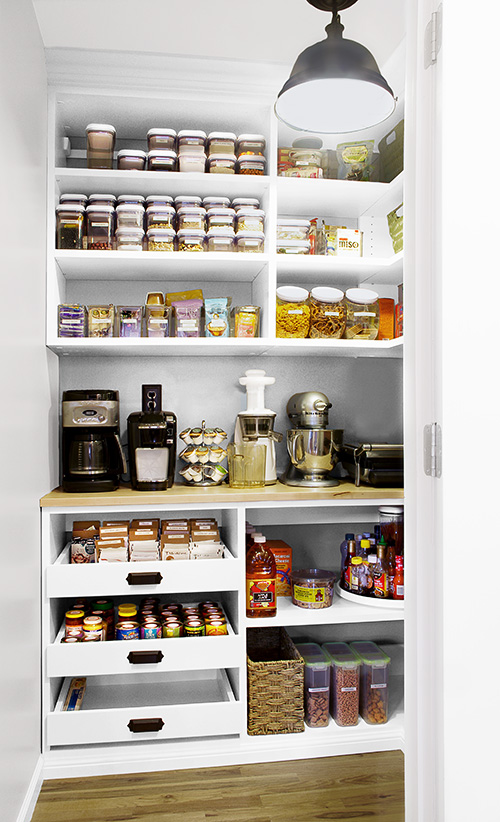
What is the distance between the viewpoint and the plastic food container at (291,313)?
8.20 feet

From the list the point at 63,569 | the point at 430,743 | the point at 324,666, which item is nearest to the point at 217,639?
the point at 324,666

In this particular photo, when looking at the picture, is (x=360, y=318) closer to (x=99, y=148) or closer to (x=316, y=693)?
(x=99, y=148)

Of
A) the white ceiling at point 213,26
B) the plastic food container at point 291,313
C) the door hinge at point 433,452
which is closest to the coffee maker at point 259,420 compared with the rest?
the plastic food container at point 291,313

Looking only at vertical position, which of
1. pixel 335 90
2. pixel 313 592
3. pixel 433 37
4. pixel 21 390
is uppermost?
pixel 335 90

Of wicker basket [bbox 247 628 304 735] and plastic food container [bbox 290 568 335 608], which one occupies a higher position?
plastic food container [bbox 290 568 335 608]

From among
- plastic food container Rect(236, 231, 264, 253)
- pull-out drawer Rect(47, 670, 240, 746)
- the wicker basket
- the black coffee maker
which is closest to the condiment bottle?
the wicker basket

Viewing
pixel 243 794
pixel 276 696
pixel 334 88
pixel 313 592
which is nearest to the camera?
pixel 334 88

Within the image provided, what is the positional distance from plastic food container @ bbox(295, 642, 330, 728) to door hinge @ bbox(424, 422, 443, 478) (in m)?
1.54

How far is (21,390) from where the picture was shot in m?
1.86

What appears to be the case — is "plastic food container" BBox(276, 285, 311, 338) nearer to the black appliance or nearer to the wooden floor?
the black appliance

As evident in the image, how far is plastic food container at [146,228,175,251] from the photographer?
242 cm

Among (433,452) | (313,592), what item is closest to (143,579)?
(313,592)

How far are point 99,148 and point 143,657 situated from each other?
74.1 inches

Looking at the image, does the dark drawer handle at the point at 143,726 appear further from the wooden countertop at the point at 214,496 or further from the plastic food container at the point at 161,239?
the plastic food container at the point at 161,239
